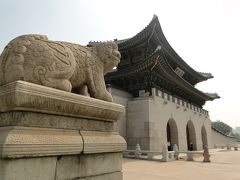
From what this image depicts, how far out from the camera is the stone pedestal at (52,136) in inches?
75.7

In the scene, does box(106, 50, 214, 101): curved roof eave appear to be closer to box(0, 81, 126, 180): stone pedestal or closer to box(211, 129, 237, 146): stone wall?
box(0, 81, 126, 180): stone pedestal

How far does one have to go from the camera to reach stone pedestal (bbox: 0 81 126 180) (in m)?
1.92

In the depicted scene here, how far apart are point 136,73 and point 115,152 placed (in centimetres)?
1462

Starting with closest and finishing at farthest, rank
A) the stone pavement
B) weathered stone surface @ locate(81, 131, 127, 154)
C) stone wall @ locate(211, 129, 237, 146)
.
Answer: weathered stone surface @ locate(81, 131, 127, 154)
the stone pavement
stone wall @ locate(211, 129, 237, 146)

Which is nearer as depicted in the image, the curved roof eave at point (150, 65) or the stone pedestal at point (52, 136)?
the stone pedestal at point (52, 136)

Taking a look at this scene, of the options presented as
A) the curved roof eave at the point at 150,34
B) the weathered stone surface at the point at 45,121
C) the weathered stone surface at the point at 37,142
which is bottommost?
the weathered stone surface at the point at 37,142

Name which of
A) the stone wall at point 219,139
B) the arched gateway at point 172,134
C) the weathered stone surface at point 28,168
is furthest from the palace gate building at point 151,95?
the weathered stone surface at point 28,168

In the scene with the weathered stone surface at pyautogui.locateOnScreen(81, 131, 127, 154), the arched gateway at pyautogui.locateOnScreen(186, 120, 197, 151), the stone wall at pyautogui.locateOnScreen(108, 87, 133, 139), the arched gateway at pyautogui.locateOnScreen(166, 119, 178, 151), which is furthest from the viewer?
the arched gateway at pyautogui.locateOnScreen(186, 120, 197, 151)

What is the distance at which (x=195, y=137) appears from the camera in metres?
23.6

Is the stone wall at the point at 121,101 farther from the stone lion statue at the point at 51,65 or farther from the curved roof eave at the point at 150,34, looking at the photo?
the stone lion statue at the point at 51,65

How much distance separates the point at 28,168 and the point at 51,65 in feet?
3.69

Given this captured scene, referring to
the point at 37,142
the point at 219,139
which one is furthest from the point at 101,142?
the point at 219,139

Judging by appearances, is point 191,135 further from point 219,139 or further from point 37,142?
point 37,142

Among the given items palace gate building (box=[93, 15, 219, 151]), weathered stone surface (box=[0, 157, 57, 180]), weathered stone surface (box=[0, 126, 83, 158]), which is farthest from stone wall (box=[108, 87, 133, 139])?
weathered stone surface (box=[0, 157, 57, 180])
